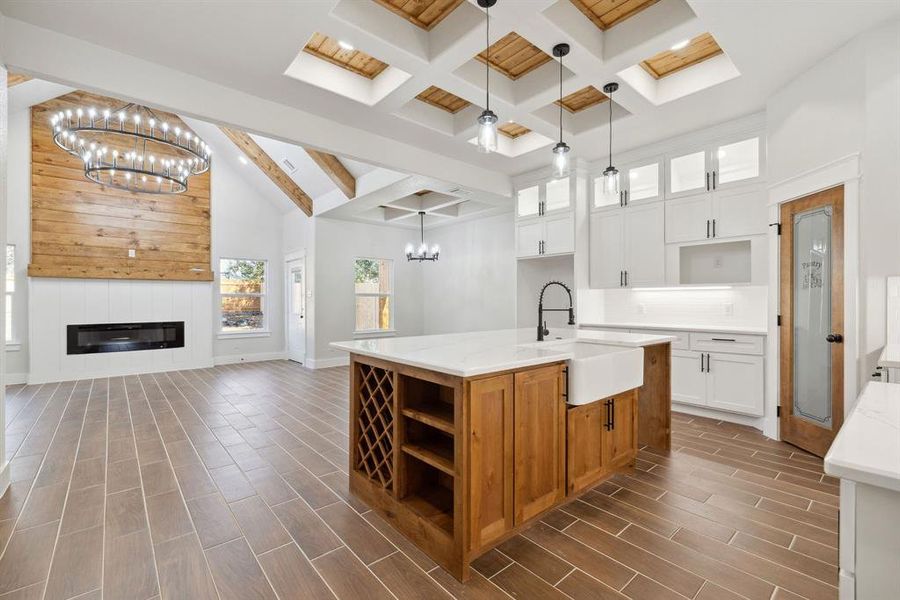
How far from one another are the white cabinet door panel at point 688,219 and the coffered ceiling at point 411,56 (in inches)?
30.5

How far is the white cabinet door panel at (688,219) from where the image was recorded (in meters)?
4.22

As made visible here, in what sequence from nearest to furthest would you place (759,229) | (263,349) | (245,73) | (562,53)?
(562,53) → (245,73) → (759,229) → (263,349)

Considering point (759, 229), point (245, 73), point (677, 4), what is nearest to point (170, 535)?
point (245, 73)

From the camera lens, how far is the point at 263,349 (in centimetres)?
822

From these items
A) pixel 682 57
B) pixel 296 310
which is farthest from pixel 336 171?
pixel 682 57

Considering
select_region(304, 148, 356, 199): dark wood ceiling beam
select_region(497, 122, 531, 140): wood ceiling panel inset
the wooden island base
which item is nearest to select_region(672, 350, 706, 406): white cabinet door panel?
the wooden island base

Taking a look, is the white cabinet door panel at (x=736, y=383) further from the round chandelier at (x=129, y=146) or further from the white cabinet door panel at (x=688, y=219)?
the round chandelier at (x=129, y=146)

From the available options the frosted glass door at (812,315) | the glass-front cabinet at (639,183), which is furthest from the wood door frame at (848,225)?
the glass-front cabinet at (639,183)

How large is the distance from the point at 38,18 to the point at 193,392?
4353 millimetres

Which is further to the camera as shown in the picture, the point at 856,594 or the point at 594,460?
the point at 594,460

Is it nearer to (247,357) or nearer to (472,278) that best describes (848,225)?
(472,278)

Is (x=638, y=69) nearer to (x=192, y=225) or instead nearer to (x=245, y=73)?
(x=245, y=73)

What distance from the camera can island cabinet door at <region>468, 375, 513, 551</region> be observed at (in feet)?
6.11

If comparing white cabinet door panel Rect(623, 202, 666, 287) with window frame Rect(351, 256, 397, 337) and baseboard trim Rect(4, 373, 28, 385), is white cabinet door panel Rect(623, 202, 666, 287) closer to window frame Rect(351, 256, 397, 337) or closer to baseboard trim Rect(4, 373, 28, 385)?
window frame Rect(351, 256, 397, 337)
